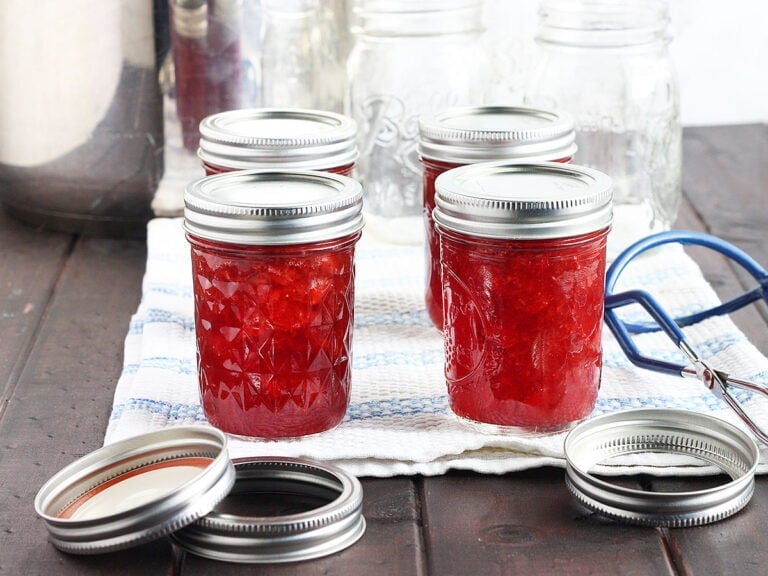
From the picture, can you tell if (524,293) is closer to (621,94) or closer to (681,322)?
(681,322)

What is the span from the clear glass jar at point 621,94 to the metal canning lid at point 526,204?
39cm

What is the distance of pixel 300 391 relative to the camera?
0.73m

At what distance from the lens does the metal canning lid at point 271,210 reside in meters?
0.69

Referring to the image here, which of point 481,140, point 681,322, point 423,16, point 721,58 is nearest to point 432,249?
point 481,140

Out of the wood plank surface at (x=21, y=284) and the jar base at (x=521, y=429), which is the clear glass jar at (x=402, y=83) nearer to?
the wood plank surface at (x=21, y=284)

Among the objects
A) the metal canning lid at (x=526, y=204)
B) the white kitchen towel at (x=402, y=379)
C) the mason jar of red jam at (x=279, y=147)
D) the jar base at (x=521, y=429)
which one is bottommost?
the white kitchen towel at (x=402, y=379)

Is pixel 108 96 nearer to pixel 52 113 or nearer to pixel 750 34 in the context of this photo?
pixel 52 113

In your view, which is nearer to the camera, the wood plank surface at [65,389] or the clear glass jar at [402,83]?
the wood plank surface at [65,389]

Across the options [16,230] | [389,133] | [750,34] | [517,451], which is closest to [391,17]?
[389,133]

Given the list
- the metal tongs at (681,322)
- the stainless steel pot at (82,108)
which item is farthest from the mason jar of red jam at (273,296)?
the stainless steel pot at (82,108)

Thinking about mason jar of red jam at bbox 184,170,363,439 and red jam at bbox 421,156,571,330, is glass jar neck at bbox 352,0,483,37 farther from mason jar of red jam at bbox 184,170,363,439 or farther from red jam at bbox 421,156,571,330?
mason jar of red jam at bbox 184,170,363,439

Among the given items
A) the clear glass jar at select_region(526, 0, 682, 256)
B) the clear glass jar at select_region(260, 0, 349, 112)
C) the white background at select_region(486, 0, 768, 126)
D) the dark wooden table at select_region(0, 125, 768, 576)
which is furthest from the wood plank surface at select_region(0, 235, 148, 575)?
the white background at select_region(486, 0, 768, 126)

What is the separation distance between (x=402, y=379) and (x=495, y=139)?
7.3 inches

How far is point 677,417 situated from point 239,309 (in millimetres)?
276
